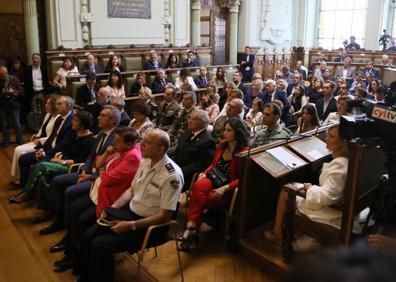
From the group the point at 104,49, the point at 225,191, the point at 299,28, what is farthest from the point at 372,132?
the point at 299,28

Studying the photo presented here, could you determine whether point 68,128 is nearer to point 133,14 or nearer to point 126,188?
point 126,188

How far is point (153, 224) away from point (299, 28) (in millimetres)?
12149

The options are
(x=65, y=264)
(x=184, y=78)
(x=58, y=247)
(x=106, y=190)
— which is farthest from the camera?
(x=184, y=78)

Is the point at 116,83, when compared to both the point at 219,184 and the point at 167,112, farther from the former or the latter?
the point at 219,184

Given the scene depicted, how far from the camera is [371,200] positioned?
8.62ft

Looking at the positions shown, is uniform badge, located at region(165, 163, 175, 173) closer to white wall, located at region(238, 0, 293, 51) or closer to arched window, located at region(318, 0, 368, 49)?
white wall, located at region(238, 0, 293, 51)

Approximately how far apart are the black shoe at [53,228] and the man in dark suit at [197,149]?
111cm

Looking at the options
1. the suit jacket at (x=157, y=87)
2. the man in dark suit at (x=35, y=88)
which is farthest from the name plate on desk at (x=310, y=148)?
the man in dark suit at (x=35, y=88)

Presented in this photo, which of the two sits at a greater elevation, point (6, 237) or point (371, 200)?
point (371, 200)

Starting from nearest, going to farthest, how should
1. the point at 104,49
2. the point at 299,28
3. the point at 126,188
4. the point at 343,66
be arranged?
the point at 126,188 → the point at 104,49 → the point at 343,66 → the point at 299,28

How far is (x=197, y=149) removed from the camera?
3605 mm

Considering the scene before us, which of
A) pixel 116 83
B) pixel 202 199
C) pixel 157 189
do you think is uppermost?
pixel 116 83

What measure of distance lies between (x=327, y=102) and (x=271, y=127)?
2.43 m

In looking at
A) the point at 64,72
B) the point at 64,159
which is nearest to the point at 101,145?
the point at 64,159
